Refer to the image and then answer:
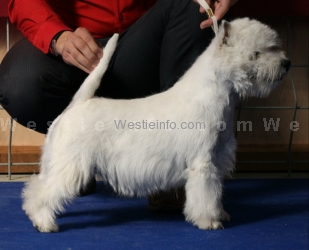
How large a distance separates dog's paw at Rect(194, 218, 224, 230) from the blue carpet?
2 centimetres

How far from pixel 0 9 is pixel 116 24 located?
1.69ft

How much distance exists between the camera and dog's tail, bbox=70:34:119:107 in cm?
144

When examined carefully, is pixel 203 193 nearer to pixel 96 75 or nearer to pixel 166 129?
pixel 166 129

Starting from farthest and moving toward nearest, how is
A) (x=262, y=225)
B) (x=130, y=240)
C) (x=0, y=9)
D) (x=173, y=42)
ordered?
(x=0, y=9) → (x=173, y=42) → (x=262, y=225) → (x=130, y=240)

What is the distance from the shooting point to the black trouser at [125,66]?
1.69 meters

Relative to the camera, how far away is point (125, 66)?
1.74 m

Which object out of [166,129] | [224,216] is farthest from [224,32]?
[224,216]

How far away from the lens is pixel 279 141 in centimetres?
233

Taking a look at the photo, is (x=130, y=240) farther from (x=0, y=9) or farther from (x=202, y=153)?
(x=0, y=9)

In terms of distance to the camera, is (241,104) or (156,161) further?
(241,104)

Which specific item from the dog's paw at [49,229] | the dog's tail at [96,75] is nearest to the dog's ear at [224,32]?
the dog's tail at [96,75]

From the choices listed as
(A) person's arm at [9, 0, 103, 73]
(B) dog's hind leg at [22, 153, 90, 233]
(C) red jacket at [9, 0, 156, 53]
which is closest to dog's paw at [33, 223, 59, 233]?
(B) dog's hind leg at [22, 153, 90, 233]

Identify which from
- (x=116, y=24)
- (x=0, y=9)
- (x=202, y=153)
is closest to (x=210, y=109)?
(x=202, y=153)

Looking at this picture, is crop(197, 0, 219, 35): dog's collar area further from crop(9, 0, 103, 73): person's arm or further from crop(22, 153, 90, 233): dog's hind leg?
crop(22, 153, 90, 233): dog's hind leg
